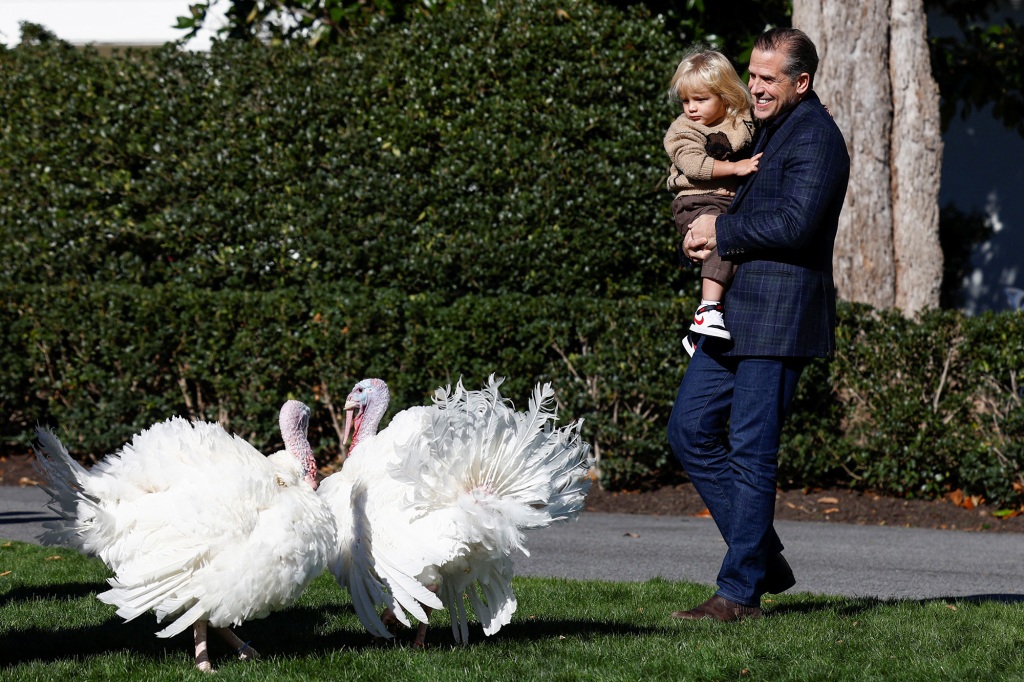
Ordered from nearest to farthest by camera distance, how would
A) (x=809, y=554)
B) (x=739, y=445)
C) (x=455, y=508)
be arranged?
(x=455, y=508), (x=739, y=445), (x=809, y=554)

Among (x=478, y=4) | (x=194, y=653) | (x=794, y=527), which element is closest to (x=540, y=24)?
(x=478, y=4)

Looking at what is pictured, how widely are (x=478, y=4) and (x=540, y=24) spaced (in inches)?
26.4

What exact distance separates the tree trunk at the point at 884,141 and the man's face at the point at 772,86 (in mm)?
4952

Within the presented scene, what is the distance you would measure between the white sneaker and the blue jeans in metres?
0.13

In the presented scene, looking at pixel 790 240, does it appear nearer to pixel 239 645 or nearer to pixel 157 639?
pixel 239 645

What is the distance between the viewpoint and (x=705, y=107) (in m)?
4.78

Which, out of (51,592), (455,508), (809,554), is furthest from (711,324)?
(51,592)

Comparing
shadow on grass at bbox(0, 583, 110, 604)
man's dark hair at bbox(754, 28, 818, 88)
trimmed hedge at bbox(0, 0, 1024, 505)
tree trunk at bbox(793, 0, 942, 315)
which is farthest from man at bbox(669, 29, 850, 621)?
tree trunk at bbox(793, 0, 942, 315)

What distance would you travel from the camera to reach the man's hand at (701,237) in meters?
4.66

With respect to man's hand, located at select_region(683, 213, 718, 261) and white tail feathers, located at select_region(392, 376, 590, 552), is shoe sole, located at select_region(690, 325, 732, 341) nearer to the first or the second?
man's hand, located at select_region(683, 213, 718, 261)

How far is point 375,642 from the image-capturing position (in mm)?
4508

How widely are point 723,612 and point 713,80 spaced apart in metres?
A: 2.19

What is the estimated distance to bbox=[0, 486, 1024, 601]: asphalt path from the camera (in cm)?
607

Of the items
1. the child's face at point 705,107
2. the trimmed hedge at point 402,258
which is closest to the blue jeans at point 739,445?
the child's face at point 705,107
